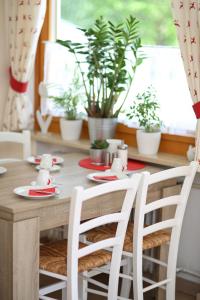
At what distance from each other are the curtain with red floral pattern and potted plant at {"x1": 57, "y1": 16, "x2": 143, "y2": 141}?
358mm

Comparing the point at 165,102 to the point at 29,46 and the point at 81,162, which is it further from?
the point at 29,46

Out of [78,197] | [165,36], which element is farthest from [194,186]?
[78,197]

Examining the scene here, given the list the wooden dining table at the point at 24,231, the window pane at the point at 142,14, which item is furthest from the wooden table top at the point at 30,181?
the window pane at the point at 142,14

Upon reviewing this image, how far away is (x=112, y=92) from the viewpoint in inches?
146

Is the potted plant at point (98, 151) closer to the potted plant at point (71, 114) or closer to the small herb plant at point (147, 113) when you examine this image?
the small herb plant at point (147, 113)

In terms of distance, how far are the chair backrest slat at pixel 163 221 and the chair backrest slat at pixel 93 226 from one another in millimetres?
111

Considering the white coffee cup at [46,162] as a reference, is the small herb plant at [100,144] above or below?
above

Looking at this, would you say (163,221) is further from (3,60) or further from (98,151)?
(3,60)

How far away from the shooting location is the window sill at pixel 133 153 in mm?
3441

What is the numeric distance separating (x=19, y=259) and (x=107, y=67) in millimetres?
1421

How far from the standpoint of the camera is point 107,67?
370 centimetres

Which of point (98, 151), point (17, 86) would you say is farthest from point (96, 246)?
point (17, 86)

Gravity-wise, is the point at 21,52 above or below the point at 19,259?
above

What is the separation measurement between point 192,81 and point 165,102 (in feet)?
1.41
